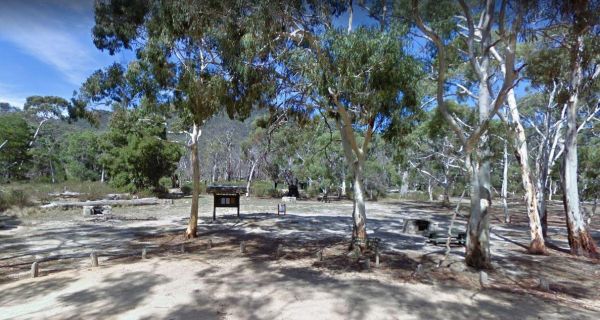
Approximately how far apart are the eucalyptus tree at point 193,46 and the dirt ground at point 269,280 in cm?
319

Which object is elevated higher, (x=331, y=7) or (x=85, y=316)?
(x=331, y=7)

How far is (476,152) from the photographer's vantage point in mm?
9711

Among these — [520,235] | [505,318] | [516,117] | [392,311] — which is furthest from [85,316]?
[520,235]

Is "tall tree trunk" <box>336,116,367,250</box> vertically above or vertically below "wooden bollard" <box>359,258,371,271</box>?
above

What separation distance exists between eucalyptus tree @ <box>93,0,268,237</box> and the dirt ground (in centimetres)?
319

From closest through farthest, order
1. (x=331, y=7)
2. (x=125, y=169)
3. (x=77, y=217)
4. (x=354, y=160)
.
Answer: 1. (x=331, y=7)
2. (x=354, y=160)
3. (x=77, y=217)
4. (x=125, y=169)

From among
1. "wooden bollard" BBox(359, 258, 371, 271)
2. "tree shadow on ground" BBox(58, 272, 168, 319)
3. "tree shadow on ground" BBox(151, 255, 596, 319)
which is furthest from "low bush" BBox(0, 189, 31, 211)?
"wooden bollard" BBox(359, 258, 371, 271)

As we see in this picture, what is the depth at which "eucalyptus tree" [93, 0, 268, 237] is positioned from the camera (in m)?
9.27

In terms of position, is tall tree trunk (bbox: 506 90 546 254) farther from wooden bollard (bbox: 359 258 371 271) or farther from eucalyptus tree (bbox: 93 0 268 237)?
eucalyptus tree (bbox: 93 0 268 237)

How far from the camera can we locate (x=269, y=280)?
786 centimetres

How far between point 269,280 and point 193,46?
279 inches

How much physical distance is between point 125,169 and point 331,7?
87.0 feet

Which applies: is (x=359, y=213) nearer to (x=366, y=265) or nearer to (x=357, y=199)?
(x=357, y=199)

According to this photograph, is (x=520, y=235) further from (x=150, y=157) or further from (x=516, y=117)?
(x=150, y=157)
